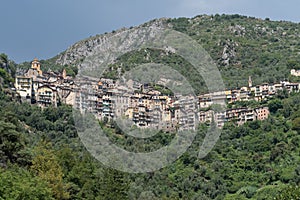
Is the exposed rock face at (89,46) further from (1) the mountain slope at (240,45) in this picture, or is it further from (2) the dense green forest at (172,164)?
(2) the dense green forest at (172,164)

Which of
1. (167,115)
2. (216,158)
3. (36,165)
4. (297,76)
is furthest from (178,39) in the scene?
(36,165)

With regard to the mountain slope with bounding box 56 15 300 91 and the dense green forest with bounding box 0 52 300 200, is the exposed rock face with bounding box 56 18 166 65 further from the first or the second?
the dense green forest with bounding box 0 52 300 200

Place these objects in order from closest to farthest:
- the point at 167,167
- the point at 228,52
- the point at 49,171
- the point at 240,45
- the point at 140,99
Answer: the point at 49,171 → the point at 167,167 → the point at 140,99 → the point at 228,52 → the point at 240,45

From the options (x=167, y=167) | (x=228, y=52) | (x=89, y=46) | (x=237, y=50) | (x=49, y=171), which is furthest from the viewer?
(x=89, y=46)

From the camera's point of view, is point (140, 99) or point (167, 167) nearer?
point (167, 167)

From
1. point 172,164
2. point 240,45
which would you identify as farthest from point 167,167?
point 240,45

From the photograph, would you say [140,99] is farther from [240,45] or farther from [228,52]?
[240,45]

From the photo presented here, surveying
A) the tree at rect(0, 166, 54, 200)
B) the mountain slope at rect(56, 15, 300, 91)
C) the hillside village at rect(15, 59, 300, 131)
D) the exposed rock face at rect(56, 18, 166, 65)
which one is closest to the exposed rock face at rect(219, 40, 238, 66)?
the mountain slope at rect(56, 15, 300, 91)
